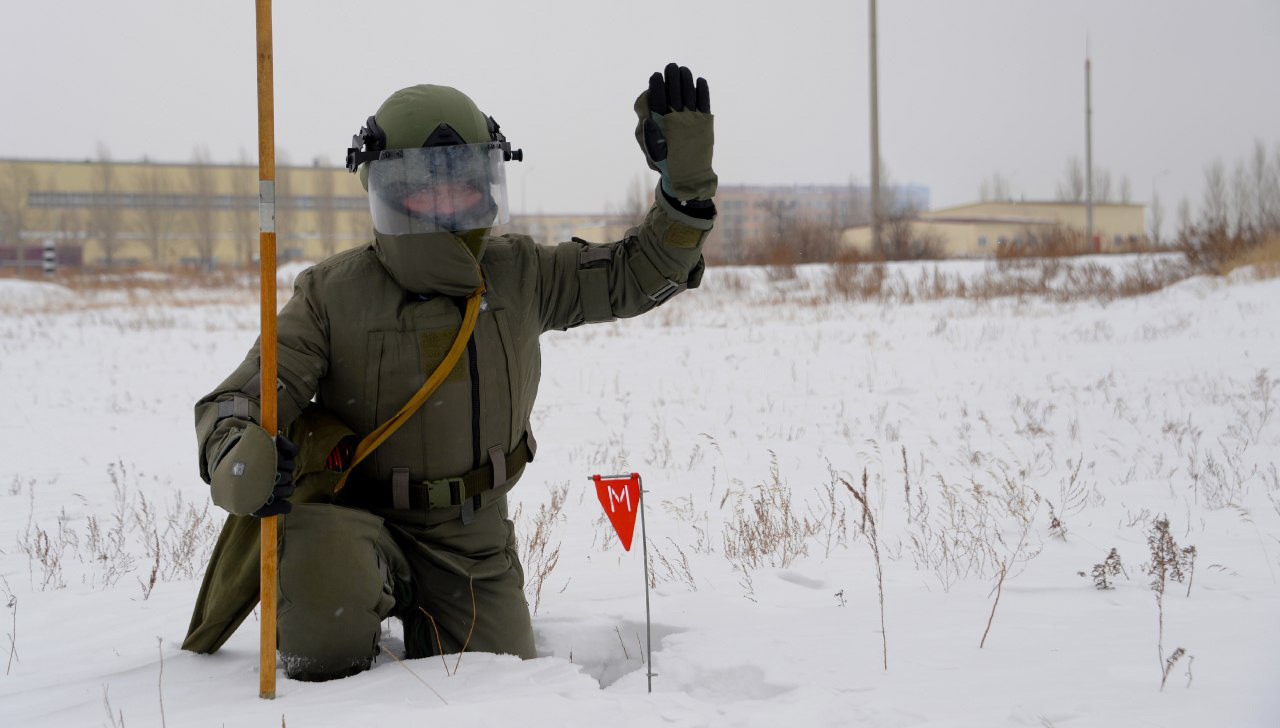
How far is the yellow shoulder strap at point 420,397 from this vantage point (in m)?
2.58

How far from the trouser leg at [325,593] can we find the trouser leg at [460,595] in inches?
12.5

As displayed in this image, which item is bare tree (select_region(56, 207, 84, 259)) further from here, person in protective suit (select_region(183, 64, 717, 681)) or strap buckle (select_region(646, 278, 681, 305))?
strap buckle (select_region(646, 278, 681, 305))

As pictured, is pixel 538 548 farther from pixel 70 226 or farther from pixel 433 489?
pixel 70 226

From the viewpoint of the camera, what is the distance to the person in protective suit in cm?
248

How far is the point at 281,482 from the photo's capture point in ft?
7.25

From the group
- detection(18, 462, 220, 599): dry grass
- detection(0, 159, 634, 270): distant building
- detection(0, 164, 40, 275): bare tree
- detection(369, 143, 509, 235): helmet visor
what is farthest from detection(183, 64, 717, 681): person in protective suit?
detection(0, 164, 40, 275): bare tree

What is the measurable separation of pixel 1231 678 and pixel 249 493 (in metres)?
2.64

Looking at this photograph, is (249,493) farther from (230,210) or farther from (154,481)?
(230,210)

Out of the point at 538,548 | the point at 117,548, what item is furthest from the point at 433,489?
the point at 117,548

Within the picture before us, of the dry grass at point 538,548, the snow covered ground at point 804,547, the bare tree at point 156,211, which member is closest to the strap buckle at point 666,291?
the dry grass at point 538,548

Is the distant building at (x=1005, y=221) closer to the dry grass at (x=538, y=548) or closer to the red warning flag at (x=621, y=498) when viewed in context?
the dry grass at (x=538, y=548)

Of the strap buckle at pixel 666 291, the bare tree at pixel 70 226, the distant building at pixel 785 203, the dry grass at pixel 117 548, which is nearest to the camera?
the strap buckle at pixel 666 291

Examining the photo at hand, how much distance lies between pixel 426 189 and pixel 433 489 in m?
0.96

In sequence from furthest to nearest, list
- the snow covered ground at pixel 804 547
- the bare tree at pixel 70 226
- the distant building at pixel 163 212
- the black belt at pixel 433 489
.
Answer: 1. the distant building at pixel 163 212
2. the bare tree at pixel 70 226
3. the black belt at pixel 433 489
4. the snow covered ground at pixel 804 547
